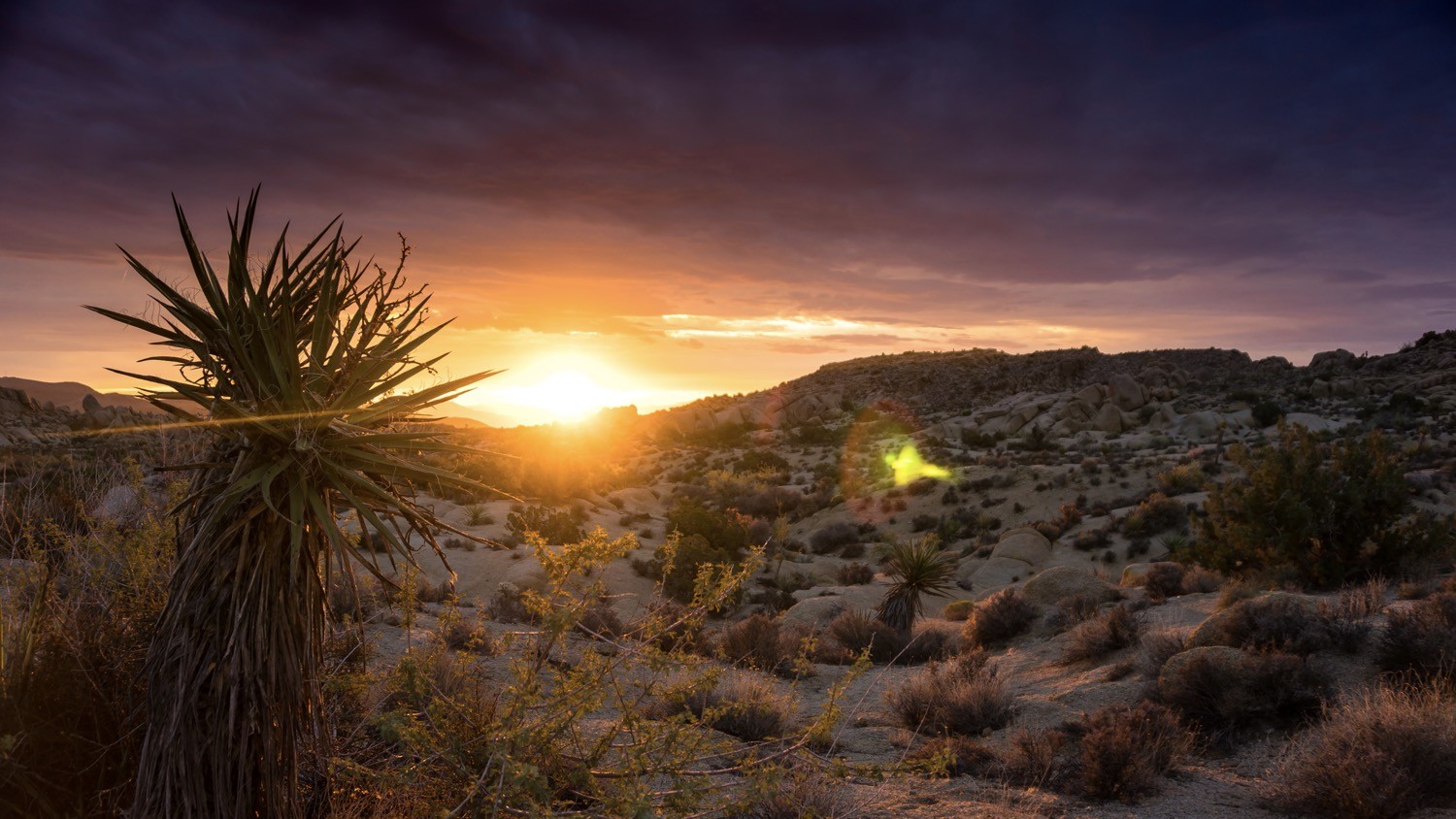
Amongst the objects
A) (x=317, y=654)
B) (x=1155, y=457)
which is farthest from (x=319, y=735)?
(x=1155, y=457)

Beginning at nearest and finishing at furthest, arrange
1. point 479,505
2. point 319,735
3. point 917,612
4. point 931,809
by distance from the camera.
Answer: point 319,735
point 931,809
point 917,612
point 479,505

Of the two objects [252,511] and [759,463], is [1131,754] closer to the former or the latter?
[252,511]

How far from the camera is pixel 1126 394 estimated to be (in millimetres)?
51094

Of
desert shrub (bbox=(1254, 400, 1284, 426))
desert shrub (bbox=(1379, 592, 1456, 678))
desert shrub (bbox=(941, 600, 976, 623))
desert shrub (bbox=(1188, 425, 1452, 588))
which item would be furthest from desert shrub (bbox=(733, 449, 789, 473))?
desert shrub (bbox=(1379, 592, 1456, 678))

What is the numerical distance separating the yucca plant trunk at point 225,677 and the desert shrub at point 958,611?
1431cm

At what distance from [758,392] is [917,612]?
74013 mm

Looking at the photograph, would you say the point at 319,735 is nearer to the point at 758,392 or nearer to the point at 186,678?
the point at 186,678

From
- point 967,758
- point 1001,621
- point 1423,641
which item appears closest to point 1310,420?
point 1001,621

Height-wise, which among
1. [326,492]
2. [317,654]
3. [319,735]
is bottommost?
[319,735]

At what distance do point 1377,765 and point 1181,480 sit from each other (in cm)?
2432

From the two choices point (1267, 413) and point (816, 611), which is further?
point (1267, 413)

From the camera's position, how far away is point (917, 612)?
1641 centimetres

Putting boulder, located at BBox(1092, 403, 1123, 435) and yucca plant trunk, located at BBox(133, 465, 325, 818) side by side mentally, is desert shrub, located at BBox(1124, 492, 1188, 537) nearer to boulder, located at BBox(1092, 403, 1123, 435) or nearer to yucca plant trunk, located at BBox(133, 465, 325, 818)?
yucca plant trunk, located at BBox(133, 465, 325, 818)

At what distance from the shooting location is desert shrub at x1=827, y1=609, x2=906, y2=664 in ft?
43.1
